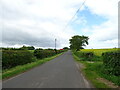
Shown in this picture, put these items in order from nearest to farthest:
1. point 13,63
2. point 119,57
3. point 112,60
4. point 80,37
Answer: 1. point 119,57
2. point 112,60
3. point 13,63
4. point 80,37

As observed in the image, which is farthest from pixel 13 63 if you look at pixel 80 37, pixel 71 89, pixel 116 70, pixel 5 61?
pixel 80 37

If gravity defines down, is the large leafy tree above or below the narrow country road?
above

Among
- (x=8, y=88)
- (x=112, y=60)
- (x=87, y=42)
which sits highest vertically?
(x=87, y=42)

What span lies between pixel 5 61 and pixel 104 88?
31.1 ft

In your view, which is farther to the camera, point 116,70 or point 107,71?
point 107,71

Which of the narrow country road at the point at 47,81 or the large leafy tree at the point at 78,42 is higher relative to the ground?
the large leafy tree at the point at 78,42

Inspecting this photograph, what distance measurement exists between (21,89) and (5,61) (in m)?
7.02

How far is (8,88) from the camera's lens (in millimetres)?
5121

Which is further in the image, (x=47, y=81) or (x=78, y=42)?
(x=78, y=42)

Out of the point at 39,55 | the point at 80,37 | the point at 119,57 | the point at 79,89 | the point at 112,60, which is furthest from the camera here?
the point at 80,37

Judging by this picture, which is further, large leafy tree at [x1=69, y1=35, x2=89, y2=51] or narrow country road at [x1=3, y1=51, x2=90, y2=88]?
large leafy tree at [x1=69, y1=35, x2=89, y2=51]

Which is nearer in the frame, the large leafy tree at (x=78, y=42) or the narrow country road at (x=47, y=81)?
the narrow country road at (x=47, y=81)

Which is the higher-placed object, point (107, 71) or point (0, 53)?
point (0, 53)

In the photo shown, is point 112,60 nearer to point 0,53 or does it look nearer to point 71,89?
point 71,89
